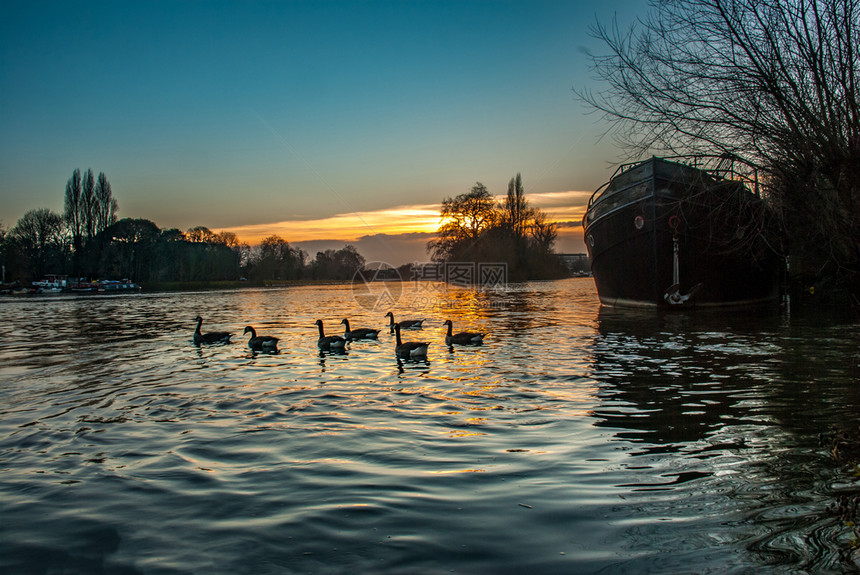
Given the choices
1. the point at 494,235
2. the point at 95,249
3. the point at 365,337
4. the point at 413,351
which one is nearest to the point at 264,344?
the point at 365,337

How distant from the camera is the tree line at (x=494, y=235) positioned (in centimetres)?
7181

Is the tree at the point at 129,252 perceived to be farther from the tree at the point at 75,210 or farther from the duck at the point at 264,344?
the duck at the point at 264,344

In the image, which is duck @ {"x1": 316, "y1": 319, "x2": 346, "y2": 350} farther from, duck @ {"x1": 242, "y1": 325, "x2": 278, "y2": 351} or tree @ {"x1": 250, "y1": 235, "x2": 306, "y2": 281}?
tree @ {"x1": 250, "y1": 235, "x2": 306, "y2": 281}

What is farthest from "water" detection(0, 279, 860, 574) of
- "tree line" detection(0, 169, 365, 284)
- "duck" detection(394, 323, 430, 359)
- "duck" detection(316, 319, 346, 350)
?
"tree line" detection(0, 169, 365, 284)

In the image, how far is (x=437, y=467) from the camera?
15.7 ft

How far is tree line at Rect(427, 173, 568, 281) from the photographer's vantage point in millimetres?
71812

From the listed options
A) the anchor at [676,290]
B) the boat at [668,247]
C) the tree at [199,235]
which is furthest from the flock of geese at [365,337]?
the tree at [199,235]

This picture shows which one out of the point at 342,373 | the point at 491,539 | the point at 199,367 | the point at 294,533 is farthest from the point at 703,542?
the point at 199,367

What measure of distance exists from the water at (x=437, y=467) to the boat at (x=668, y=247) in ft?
27.9

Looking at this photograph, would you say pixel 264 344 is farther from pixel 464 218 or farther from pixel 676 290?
pixel 464 218

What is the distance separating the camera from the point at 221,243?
115625mm

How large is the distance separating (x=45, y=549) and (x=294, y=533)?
1.52 meters

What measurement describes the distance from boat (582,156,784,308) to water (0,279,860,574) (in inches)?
335

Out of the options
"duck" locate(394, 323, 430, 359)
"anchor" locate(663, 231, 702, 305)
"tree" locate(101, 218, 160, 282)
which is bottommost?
"duck" locate(394, 323, 430, 359)
